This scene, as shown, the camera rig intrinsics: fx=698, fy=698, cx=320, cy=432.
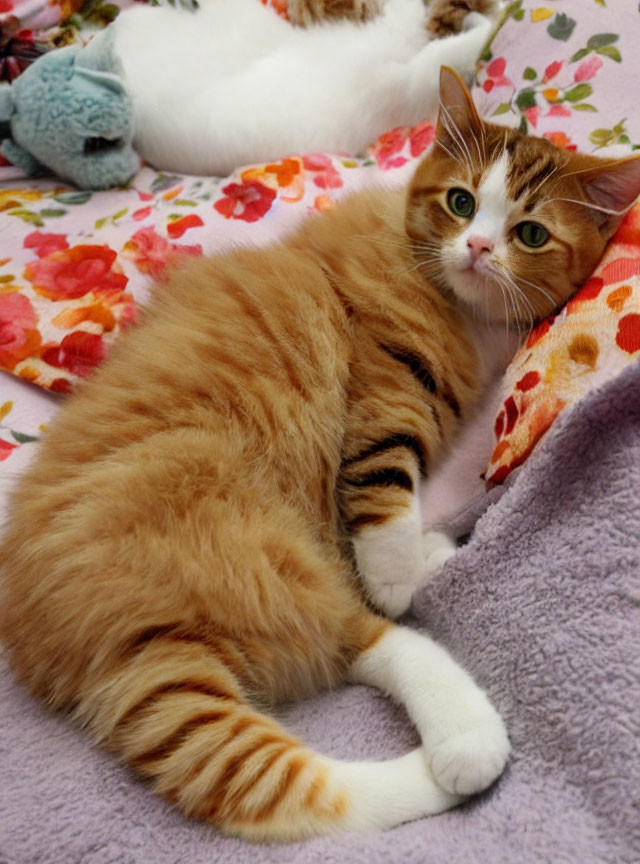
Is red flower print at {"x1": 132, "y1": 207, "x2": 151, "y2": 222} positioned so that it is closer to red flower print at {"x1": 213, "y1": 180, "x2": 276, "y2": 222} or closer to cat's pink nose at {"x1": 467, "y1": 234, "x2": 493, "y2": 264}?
red flower print at {"x1": 213, "y1": 180, "x2": 276, "y2": 222}

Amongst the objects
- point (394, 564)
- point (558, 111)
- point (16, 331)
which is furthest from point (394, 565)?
point (558, 111)

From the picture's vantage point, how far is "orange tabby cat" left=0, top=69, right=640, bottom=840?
31.3 inches

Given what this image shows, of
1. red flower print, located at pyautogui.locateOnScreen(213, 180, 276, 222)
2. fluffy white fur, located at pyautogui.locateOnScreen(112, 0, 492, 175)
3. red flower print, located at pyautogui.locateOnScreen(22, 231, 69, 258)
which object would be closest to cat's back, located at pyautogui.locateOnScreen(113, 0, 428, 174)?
fluffy white fur, located at pyautogui.locateOnScreen(112, 0, 492, 175)

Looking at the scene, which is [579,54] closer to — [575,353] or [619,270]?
[619,270]

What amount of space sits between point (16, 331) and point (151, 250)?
321mm

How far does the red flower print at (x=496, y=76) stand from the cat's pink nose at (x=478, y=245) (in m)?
0.65

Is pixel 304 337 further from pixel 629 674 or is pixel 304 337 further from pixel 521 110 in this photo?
pixel 521 110

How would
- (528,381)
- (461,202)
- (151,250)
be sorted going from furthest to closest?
(151,250) → (461,202) → (528,381)

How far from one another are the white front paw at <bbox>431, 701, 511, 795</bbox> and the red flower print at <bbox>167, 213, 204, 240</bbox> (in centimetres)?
114

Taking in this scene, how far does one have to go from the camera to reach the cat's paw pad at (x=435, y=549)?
3.39 ft

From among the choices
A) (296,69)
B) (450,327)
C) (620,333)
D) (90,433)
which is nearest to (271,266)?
(450,327)

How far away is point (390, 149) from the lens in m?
1.74

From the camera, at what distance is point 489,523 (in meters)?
0.93

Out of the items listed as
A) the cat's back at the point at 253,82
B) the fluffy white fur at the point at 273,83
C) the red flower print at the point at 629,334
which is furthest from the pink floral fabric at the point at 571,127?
the cat's back at the point at 253,82
